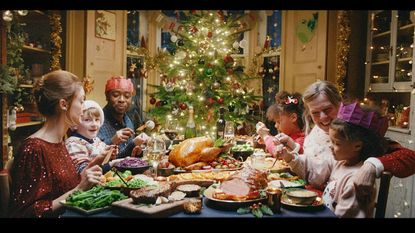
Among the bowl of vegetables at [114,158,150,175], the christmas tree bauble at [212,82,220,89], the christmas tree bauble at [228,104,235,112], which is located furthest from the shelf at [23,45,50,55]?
the bowl of vegetables at [114,158,150,175]

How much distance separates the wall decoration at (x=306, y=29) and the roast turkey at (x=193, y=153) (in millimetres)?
3095

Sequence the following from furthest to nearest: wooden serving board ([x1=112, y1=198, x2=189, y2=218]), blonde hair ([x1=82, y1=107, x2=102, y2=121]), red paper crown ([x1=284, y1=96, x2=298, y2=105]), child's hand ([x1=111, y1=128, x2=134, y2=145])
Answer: red paper crown ([x1=284, y1=96, x2=298, y2=105]) < child's hand ([x1=111, y1=128, x2=134, y2=145]) < blonde hair ([x1=82, y1=107, x2=102, y2=121]) < wooden serving board ([x1=112, y1=198, x2=189, y2=218])

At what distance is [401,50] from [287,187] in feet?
9.34

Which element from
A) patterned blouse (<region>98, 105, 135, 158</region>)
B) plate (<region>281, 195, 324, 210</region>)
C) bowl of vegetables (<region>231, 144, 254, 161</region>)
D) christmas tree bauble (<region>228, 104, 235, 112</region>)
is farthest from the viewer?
christmas tree bauble (<region>228, 104, 235, 112</region>)

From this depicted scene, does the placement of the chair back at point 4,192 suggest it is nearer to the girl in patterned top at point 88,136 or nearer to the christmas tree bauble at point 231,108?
the girl in patterned top at point 88,136

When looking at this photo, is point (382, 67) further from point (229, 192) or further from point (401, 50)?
point (229, 192)

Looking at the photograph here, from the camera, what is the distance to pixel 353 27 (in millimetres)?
4605

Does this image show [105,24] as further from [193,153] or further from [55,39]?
[193,153]

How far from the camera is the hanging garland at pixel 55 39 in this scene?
13.7 ft

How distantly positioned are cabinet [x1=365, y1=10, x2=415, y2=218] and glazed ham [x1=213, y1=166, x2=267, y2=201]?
2436mm

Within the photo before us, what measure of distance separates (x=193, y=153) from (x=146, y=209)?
969 millimetres

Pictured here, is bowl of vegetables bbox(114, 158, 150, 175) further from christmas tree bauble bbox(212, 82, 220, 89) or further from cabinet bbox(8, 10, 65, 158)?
christmas tree bauble bbox(212, 82, 220, 89)

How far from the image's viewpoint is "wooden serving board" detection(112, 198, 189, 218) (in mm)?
1342
